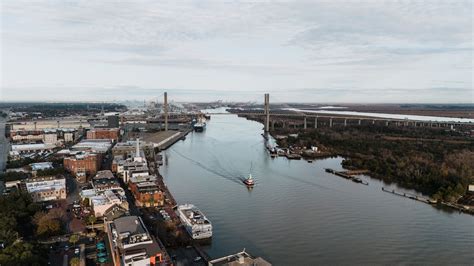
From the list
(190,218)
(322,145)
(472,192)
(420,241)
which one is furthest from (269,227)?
(322,145)

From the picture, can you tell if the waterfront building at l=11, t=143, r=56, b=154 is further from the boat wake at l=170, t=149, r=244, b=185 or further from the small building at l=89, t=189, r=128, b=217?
the small building at l=89, t=189, r=128, b=217

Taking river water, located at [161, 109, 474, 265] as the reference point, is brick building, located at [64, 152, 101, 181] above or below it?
above

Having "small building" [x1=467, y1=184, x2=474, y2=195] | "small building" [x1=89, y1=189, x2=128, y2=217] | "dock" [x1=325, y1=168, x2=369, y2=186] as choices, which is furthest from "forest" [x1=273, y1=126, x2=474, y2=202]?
"small building" [x1=89, y1=189, x2=128, y2=217]

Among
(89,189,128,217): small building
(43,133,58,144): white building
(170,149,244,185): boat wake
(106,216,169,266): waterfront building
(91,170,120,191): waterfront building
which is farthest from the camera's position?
(43,133,58,144): white building

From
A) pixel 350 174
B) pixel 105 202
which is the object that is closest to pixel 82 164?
pixel 105 202

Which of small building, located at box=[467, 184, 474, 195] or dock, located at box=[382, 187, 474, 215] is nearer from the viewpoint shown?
dock, located at box=[382, 187, 474, 215]

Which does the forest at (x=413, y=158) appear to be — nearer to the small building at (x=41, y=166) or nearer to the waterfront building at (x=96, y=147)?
the waterfront building at (x=96, y=147)

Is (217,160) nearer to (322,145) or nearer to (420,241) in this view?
(322,145)

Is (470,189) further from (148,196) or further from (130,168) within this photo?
(130,168)
